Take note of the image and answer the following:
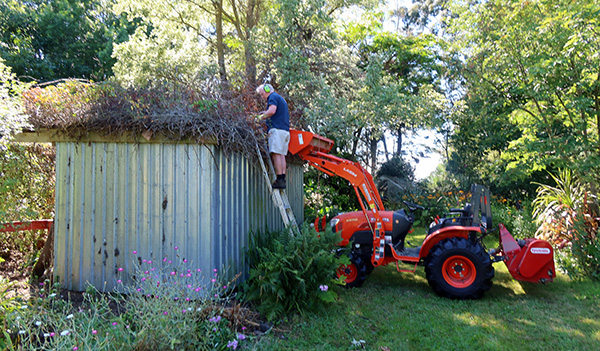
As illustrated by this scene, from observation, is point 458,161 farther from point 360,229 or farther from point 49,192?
point 49,192

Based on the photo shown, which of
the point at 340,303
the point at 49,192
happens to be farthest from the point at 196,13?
the point at 340,303

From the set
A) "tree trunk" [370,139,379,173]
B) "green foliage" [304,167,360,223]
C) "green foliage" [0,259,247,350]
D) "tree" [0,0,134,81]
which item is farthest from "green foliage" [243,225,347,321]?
"tree" [0,0,134,81]

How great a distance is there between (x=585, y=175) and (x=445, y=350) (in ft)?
15.4

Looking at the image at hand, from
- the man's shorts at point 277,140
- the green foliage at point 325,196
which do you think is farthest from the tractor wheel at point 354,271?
the green foliage at point 325,196

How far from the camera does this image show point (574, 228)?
6074 millimetres

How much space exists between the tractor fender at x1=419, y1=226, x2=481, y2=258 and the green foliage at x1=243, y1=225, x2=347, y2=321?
1516 millimetres

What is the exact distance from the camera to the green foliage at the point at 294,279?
4176mm

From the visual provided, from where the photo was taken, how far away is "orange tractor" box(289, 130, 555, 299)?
4.89 meters

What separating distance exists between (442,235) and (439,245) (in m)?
0.23

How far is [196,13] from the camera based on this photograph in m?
11.7

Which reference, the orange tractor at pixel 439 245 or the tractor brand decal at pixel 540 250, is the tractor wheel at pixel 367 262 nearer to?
the orange tractor at pixel 439 245

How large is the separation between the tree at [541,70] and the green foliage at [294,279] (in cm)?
478

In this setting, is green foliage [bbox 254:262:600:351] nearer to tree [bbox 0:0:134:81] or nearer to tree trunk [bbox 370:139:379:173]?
tree trunk [bbox 370:139:379:173]

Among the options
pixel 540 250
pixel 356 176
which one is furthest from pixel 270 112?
pixel 540 250
